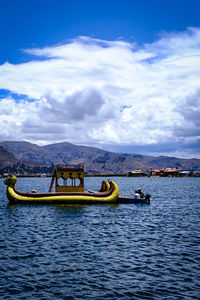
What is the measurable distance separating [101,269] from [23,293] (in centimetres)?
511

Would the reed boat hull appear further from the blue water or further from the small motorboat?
the blue water

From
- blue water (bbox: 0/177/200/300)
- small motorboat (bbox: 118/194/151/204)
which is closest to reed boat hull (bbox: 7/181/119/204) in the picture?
small motorboat (bbox: 118/194/151/204)

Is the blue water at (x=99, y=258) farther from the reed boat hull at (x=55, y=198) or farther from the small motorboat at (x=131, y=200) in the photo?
the small motorboat at (x=131, y=200)

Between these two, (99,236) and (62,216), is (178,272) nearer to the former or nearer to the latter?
(99,236)

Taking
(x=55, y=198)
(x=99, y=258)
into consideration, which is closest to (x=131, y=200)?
(x=55, y=198)


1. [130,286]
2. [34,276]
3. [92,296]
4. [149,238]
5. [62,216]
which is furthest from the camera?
[62,216]

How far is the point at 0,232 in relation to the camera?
29.5 m

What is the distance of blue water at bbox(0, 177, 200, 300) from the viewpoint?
1583 centimetres

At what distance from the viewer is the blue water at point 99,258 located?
623 inches

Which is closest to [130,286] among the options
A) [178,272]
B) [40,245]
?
[178,272]

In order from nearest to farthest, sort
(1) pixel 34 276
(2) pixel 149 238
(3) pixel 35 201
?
(1) pixel 34 276 < (2) pixel 149 238 < (3) pixel 35 201

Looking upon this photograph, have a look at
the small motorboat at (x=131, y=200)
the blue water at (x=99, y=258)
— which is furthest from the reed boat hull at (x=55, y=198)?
the blue water at (x=99, y=258)

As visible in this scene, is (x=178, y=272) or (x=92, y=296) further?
(x=178, y=272)

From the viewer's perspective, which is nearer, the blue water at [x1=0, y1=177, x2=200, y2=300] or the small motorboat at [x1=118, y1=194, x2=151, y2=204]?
the blue water at [x1=0, y1=177, x2=200, y2=300]
